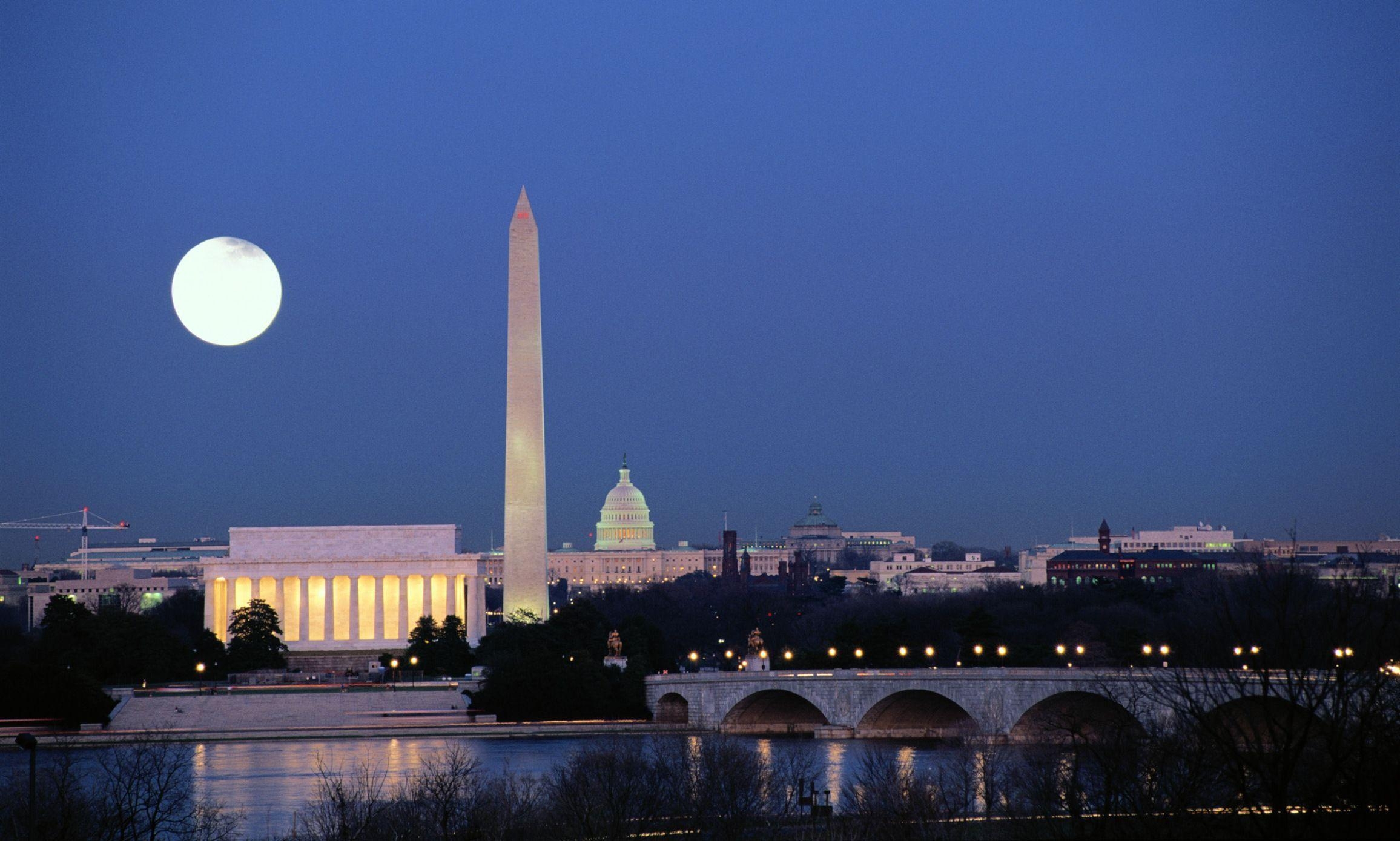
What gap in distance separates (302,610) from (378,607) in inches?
164

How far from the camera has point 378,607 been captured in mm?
109938

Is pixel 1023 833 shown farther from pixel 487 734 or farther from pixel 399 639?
pixel 399 639

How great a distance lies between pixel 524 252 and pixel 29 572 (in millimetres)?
114124

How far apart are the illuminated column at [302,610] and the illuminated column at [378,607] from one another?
3.73 meters

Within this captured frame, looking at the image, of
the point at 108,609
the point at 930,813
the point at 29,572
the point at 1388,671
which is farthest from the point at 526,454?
the point at 29,572

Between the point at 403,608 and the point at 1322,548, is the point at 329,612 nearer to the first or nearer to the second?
the point at 403,608

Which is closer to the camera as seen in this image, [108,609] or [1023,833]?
[1023,833]

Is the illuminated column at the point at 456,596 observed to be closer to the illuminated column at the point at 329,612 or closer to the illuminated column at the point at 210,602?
the illuminated column at the point at 329,612

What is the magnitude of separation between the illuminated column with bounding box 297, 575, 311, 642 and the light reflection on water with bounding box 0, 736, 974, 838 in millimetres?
34113

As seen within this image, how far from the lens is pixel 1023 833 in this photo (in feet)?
110

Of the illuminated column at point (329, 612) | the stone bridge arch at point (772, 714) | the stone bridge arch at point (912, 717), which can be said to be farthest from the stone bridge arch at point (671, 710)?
the illuminated column at point (329, 612)

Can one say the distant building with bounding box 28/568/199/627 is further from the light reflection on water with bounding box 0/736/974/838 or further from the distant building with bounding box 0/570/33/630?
the light reflection on water with bounding box 0/736/974/838

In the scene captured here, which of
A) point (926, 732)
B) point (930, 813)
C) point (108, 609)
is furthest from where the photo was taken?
point (108, 609)

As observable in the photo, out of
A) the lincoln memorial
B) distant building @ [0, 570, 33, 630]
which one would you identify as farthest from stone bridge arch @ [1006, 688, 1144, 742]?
distant building @ [0, 570, 33, 630]
